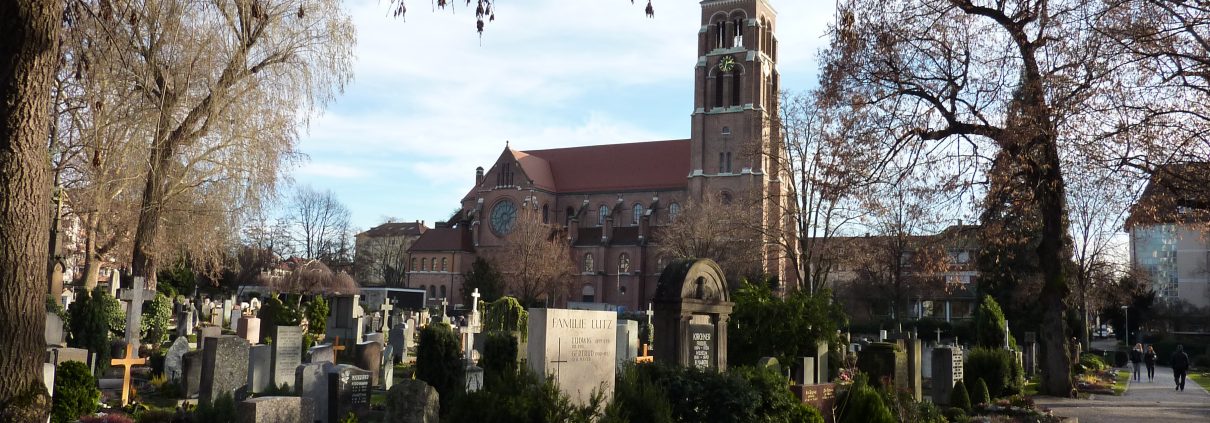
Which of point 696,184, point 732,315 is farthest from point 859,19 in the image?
point 696,184

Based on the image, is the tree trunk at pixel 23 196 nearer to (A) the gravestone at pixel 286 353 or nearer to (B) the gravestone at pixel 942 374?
(A) the gravestone at pixel 286 353

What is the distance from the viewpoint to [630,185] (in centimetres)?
7188

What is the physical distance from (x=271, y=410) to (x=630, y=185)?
64955 mm

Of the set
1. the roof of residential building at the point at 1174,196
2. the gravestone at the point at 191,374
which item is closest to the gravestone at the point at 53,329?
the gravestone at the point at 191,374

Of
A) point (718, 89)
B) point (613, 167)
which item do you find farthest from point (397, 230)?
point (718, 89)

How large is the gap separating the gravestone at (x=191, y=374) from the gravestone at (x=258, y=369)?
33.4 inches

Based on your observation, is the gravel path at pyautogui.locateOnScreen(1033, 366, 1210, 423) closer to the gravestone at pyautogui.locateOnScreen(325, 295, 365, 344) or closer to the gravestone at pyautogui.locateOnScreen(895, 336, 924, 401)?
the gravestone at pyautogui.locateOnScreen(895, 336, 924, 401)

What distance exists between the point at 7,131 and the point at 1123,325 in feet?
221

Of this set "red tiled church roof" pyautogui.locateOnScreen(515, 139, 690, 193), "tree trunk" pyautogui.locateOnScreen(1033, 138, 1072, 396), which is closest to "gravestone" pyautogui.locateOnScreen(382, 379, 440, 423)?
"tree trunk" pyautogui.locateOnScreen(1033, 138, 1072, 396)

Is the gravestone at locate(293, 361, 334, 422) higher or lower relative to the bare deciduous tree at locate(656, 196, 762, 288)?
lower

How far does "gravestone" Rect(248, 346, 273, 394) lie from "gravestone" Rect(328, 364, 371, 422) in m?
2.12

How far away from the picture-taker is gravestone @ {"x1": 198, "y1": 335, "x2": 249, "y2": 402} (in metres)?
12.5

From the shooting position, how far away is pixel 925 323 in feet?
158

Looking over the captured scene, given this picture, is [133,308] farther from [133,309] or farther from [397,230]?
[397,230]
